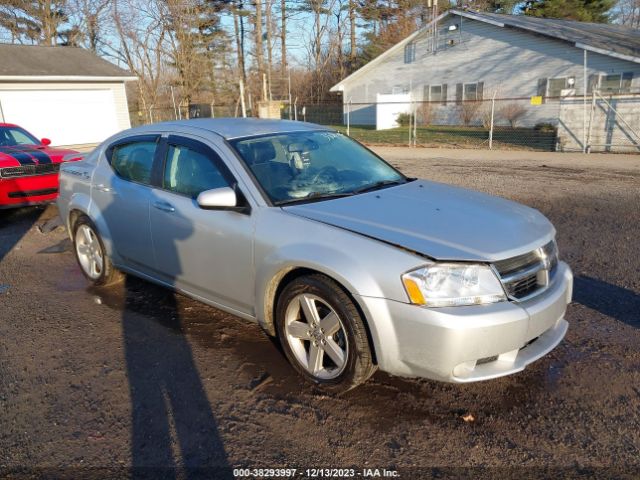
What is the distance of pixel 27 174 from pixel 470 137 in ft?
60.6

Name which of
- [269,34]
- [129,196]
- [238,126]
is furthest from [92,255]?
[269,34]

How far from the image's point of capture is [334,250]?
2877 millimetres

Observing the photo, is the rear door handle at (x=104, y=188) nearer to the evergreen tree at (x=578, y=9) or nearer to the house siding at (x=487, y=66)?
the house siding at (x=487, y=66)

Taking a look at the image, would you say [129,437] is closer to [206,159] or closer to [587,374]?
[206,159]

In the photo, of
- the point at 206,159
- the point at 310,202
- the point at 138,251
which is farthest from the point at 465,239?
the point at 138,251

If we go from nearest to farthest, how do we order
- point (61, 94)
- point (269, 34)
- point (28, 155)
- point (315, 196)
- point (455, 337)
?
point (455, 337)
point (315, 196)
point (28, 155)
point (61, 94)
point (269, 34)

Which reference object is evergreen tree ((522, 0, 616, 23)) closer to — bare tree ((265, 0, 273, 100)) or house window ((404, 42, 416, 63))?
house window ((404, 42, 416, 63))

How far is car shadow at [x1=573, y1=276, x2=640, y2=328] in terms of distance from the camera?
409 centimetres

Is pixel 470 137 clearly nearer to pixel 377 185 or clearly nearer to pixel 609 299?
pixel 609 299

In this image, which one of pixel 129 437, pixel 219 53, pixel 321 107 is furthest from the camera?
pixel 219 53

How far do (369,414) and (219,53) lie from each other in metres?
42.3

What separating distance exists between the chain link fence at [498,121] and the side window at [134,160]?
14.8 m

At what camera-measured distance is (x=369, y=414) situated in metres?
2.94

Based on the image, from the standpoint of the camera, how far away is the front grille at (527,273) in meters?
2.76
